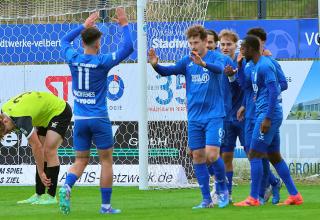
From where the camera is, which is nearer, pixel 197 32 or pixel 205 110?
pixel 197 32

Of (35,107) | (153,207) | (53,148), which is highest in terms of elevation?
(35,107)

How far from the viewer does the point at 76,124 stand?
10930 mm

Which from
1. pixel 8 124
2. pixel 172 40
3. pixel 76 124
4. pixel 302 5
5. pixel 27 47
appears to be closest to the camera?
pixel 76 124

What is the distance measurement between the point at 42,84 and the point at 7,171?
A: 1590 millimetres

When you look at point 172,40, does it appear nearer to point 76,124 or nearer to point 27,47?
point 27,47

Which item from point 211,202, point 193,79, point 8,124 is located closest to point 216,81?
point 193,79

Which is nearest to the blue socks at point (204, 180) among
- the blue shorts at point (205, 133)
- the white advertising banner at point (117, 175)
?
the blue shorts at point (205, 133)

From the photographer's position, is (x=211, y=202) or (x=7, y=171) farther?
(x=7, y=171)

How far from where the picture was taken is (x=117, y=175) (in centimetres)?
1616

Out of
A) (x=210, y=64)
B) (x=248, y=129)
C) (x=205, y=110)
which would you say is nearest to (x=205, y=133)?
(x=205, y=110)

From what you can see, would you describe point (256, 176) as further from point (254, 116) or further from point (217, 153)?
point (254, 116)

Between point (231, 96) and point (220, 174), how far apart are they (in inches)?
53.8

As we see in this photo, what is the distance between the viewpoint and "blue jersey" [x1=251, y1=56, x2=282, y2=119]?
1102 cm

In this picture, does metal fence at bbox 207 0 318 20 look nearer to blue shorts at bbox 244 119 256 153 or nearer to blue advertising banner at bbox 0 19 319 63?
blue advertising banner at bbox 0 19 319 63
